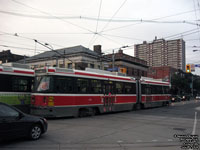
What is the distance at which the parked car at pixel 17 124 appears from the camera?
6.38m

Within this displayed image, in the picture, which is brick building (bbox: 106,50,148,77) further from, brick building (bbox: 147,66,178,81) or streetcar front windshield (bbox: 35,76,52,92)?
streetcar front windshield (bbox: 35,76,52,92)

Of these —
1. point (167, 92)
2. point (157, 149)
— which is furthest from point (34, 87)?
point (167, 92)

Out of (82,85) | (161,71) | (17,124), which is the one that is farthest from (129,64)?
(17,124)

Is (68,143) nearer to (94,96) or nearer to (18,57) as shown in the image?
(94,96)

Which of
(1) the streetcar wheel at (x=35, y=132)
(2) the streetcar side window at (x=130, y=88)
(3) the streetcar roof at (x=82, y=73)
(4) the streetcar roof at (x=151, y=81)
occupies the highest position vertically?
(3) the streetcar roof at (x=82, y=73)

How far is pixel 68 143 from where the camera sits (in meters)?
7.14

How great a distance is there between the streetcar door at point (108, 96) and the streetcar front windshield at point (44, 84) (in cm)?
500

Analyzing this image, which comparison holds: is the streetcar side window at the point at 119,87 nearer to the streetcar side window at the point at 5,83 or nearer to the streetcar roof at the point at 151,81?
the streetcar roof at the point at 151,81

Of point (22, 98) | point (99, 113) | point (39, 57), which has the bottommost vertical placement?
point (99, 113)

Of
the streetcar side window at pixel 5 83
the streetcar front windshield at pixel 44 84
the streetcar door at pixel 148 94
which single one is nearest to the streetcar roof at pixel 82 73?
the streetcar front windshield at pixel 44 84

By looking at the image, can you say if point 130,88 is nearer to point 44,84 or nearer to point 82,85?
point 82,85

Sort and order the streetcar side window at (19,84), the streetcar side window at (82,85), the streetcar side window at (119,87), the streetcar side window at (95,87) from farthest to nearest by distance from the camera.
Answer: the streetcar side window at (119,87), the streetcar side window at (95,87), the streetcar side window at (82,85), the streetcar side window at (19,84)

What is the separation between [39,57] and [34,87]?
36.0 m

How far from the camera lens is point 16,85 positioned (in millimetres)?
12938
